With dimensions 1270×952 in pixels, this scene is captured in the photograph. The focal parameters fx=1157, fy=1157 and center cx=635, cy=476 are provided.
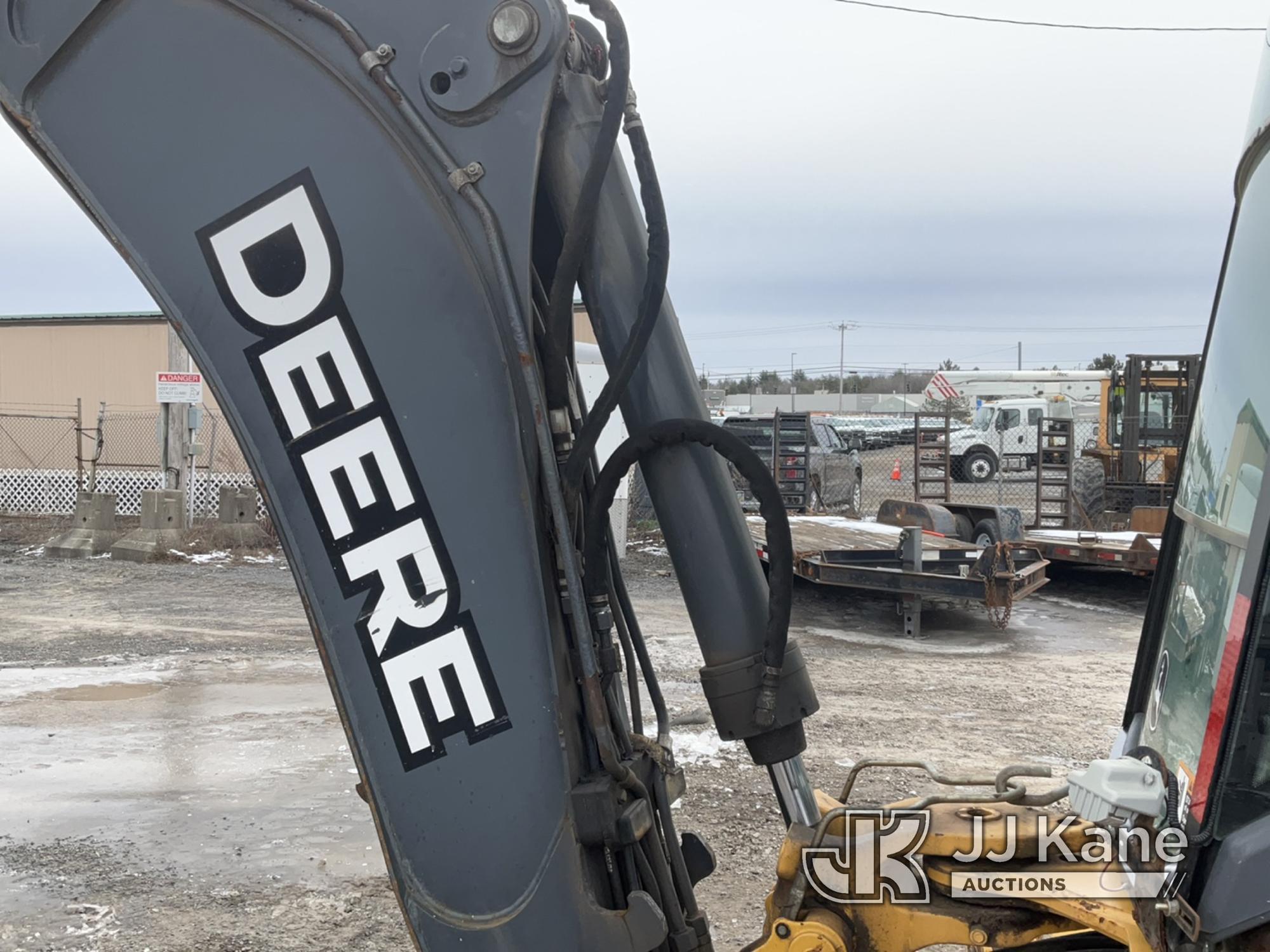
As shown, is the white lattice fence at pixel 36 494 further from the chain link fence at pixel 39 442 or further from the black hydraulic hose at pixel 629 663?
the black hydraulic hose at pixel 629 663

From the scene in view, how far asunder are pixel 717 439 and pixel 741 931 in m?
2.89

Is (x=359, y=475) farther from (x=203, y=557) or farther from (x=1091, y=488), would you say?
(x=1091, y=488)

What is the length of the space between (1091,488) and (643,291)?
706 inches

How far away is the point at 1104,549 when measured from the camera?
12062 millimetres

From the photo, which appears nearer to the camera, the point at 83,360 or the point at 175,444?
the point at 175,444

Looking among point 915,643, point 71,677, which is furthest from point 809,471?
point 71,677

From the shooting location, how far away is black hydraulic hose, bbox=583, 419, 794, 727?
6.64 ft

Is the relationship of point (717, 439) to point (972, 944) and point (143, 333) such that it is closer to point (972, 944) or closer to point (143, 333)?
point (972, 944)

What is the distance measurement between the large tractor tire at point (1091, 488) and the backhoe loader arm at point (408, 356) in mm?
17425

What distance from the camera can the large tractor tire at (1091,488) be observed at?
59.7 feet

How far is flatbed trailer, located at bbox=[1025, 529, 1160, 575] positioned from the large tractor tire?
473 centimetres

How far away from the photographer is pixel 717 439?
203cm

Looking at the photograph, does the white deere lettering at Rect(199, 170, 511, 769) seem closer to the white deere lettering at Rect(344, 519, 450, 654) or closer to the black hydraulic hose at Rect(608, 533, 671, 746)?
the white deere lettering at Rect(344, 519, 450, 654)

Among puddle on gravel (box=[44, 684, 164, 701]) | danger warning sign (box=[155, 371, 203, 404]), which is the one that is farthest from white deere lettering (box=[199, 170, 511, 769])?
danger warning sign (box=[155, 371, 203, 404])
